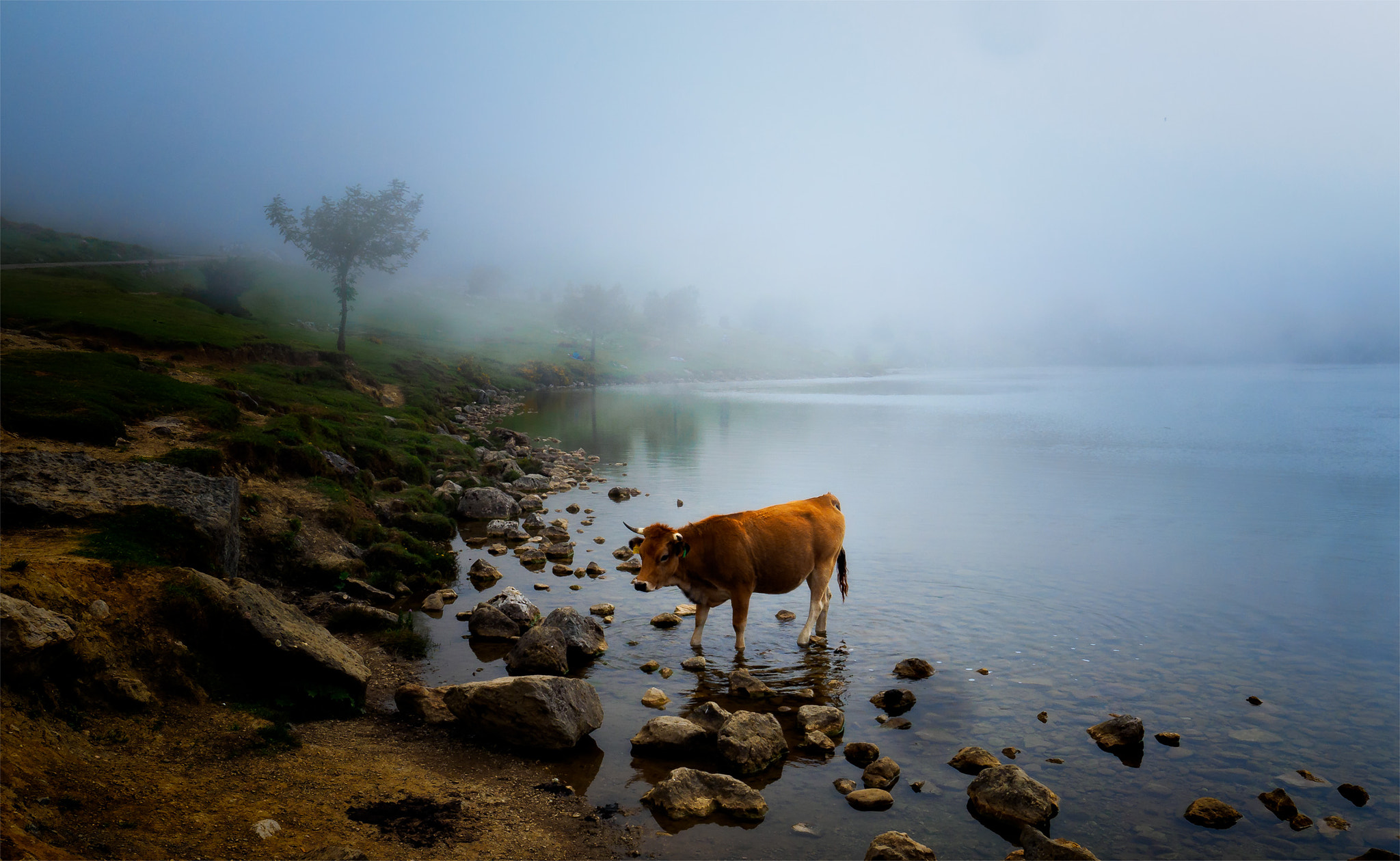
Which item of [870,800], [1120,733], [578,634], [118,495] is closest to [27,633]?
[118,495]

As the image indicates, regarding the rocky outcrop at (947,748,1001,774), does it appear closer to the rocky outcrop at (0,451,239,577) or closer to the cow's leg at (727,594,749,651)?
the cow's leg at (727,594,749,651)

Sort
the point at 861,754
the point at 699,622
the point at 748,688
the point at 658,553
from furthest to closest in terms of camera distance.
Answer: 1. the point at 699,622
2. the point at 658,553
3. the point at 748,688
4. the point at 861,754

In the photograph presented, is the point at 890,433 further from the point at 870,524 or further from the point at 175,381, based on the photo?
the point at 175,381

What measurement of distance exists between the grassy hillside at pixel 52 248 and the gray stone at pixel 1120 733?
110 metres

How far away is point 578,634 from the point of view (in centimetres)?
1288

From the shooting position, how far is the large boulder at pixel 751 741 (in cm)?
924

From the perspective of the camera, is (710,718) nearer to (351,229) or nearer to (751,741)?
(751,741)

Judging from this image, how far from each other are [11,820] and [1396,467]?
58.7 m

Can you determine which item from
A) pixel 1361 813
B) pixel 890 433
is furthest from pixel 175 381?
pixel 890 433

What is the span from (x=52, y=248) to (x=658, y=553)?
123 meters

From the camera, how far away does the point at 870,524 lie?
26891mm

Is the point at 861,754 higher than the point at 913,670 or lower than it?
higher

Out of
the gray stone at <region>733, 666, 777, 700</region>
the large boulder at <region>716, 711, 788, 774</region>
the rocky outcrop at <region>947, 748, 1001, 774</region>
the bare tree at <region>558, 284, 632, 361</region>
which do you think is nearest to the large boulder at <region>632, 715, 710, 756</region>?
the large boulder at <region>716, 711, 788, 774</region>

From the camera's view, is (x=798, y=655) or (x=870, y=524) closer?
(x=798, y=655)
